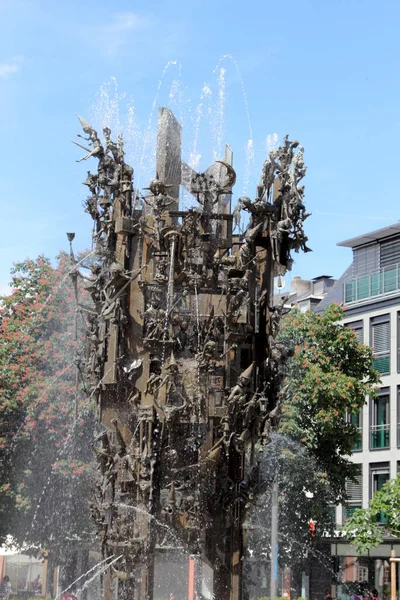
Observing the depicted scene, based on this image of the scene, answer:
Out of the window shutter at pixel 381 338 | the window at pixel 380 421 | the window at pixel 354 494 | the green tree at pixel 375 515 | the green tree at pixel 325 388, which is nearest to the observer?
the green tree at pixel 375 515

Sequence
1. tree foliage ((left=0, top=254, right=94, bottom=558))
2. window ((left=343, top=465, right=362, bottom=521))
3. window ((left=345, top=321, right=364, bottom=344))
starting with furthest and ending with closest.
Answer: window ((left=345, top=321, right=364, bottom=344)), window ((left=343, top=465, right=362, bottom=521)), tree foliage ((left=0, top=254, right=94, bottom=558))

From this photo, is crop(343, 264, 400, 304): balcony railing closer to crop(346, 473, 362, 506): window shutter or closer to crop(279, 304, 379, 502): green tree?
crop(346, 473, 362, 506): window shutter

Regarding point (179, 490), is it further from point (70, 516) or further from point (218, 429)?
point (70, 516)

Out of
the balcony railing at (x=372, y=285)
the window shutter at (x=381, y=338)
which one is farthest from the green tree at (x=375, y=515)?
the balcony railing at (x=372, y=285)

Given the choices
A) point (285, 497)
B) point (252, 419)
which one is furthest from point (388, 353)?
point (252, 419)

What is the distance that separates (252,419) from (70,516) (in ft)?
60.8

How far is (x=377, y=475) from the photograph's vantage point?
53.7 meters

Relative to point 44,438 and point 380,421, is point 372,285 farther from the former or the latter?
point 44,438

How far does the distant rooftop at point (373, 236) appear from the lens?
5553 cm

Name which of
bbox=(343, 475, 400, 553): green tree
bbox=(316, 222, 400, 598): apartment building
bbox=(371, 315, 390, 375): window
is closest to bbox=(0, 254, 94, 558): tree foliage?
bbox=(343, 475, 400, 553): green tree

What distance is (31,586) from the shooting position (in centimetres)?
5662

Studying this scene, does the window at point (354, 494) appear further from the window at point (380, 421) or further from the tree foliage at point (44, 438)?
the tree foliage at point (44, 438)

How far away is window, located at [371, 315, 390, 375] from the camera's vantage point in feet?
177

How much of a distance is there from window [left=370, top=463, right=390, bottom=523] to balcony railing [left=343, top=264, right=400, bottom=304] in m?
8.65
